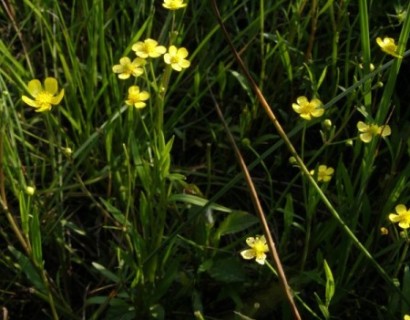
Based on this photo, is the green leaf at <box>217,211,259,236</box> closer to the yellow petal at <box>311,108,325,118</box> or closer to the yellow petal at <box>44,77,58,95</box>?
the yellow petal at <box>311,108,325,118</box>

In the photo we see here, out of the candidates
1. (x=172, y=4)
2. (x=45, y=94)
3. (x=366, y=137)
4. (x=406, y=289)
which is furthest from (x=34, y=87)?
(x=406, y=289)

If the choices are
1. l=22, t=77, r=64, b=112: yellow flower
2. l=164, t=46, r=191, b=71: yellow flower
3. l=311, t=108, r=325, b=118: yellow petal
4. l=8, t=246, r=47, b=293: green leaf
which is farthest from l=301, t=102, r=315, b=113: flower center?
l=8, t=246, r=47, b=293: green leaf

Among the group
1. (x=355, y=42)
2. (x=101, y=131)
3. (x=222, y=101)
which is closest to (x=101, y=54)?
(x=101, y=131)

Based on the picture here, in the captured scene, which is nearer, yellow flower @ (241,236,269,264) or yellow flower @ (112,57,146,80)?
yellow flower @ (241,236,269,264)

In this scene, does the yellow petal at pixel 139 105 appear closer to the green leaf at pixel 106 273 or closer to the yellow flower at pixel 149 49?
the yellow flower at pixel 149 49

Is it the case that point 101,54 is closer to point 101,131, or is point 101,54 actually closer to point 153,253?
point 101,131

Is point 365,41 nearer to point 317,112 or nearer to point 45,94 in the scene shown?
point 317,112
